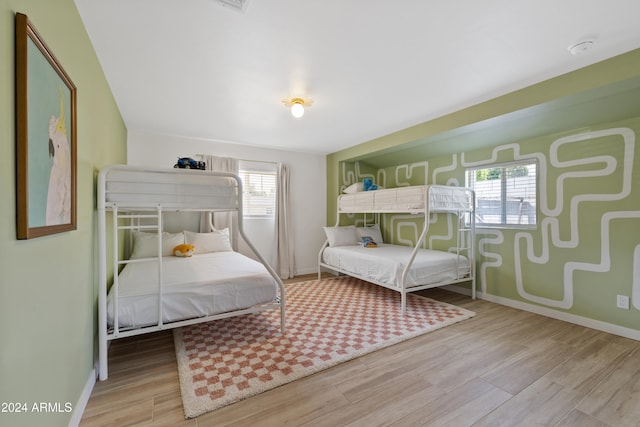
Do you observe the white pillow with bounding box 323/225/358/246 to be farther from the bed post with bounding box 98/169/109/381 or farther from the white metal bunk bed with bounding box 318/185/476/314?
the bed post with bounding box 98/169/109/381

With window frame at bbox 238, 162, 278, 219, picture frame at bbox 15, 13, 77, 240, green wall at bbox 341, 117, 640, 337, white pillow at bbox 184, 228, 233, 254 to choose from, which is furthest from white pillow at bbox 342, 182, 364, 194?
picture frame at bbox 15, 13, 77, 240

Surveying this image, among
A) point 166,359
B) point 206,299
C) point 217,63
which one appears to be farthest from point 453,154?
point 166,359

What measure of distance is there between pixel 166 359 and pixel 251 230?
251 centimetres

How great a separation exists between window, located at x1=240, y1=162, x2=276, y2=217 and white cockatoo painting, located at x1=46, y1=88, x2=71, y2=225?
3047 mm

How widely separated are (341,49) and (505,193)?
2.78 meters

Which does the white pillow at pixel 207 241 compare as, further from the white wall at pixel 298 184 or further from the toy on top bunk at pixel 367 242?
the toy on top bunk at pixel 367 242

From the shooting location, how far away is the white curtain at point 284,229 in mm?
4547

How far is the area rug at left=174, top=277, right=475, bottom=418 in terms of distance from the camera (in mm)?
1733

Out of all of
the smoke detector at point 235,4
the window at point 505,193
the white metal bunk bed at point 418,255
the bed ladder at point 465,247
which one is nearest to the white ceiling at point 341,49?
the smoke detector at point 235,4

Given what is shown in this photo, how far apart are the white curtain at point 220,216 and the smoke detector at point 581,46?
3874mm

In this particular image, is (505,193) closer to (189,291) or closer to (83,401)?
(189,291)

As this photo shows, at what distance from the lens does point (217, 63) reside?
2010 millimetres

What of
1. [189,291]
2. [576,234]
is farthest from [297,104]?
[576,234]

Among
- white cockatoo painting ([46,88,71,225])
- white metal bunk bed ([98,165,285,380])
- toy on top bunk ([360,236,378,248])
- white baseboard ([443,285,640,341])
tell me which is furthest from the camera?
toy on top bunk ([360,236,378,248])
